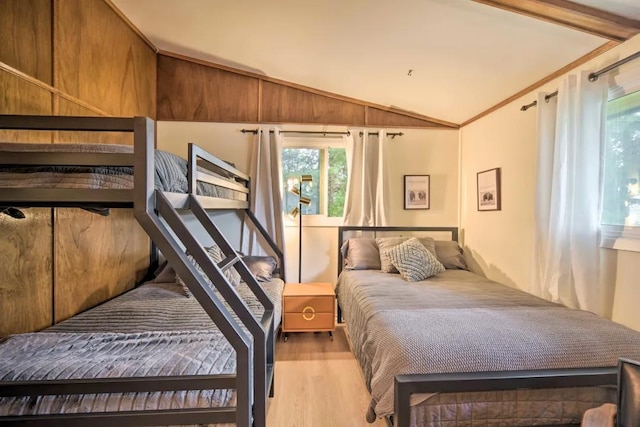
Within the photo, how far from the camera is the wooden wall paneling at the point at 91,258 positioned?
2043 mm

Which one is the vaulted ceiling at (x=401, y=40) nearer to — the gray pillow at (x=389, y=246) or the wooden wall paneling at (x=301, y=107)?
the wooden wall paneling at (x=301, y=107)

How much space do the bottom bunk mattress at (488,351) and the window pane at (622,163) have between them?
65cm

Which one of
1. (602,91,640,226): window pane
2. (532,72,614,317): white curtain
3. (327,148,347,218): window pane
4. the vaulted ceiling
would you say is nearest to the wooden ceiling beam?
the vaulted ceiling

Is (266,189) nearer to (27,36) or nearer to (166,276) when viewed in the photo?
(166,276)

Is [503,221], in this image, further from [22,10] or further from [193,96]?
[22,10]

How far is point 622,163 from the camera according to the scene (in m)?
1.90

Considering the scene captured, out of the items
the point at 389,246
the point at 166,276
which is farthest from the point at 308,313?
the point at 166,276

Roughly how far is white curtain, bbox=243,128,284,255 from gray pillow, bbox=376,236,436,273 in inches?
40.8

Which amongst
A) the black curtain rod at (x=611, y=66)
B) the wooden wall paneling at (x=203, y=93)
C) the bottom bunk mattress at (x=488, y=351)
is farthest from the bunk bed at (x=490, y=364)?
the wooden wall paneling at (x=203, y=93)

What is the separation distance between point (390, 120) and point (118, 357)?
3264 mm

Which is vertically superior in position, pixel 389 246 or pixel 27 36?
pixel 27 36

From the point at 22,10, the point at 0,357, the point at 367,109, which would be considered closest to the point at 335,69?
the point at 367,109

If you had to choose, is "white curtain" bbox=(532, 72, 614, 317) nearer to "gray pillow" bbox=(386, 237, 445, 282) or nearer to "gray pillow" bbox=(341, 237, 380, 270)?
"gray pillow" bbox=(386, 237, 445, 282)

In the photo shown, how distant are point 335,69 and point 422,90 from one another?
84 centimetres
